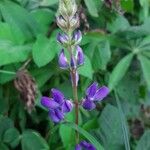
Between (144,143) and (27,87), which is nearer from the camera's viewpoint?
(144,143)

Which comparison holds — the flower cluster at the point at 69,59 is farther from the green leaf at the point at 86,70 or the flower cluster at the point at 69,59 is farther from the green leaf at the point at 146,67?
the green leaf at the point at 146,67

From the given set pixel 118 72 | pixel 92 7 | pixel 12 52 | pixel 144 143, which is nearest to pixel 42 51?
pixel 12 52

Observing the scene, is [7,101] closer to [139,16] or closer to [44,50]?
[44,50]

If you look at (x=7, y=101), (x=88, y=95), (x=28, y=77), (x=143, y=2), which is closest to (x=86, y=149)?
(x=88, y=95)

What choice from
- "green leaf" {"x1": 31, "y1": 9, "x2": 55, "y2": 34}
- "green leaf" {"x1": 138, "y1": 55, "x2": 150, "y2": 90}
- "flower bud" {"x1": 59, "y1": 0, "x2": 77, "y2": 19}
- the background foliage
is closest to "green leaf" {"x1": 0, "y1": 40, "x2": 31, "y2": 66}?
the background foliage

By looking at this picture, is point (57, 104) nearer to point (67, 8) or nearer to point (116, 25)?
point (67, 8)

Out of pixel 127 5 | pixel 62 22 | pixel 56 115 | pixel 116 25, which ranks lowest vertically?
pixel 116 25

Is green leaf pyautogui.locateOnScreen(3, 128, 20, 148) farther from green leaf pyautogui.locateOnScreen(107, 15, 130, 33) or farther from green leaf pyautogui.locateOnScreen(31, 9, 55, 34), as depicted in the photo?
green leaf pyautogui.locateOnScreen(107, 15, 130, 33)
